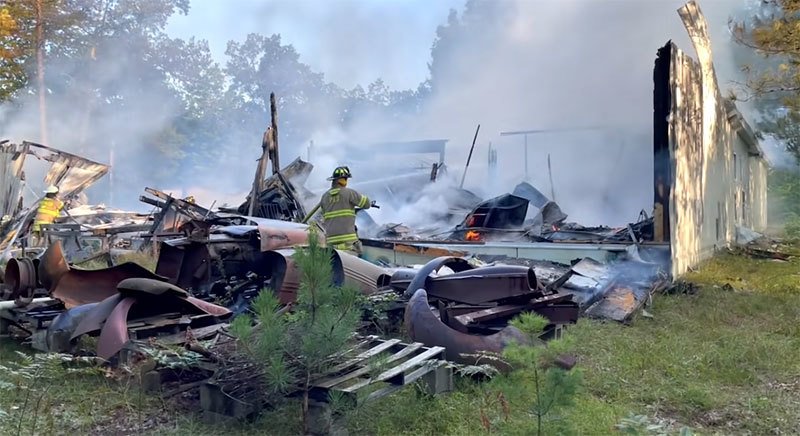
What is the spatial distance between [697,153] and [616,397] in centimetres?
827

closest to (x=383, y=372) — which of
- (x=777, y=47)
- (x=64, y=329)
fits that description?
(x=64, y=329)

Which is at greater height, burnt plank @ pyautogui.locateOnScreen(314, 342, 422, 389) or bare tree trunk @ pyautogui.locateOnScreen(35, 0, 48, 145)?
bare tree trunk @ pyautogui.locateOnScreen(35, 0, 48, 145)

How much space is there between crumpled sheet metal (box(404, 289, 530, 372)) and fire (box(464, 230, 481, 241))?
6979 mm

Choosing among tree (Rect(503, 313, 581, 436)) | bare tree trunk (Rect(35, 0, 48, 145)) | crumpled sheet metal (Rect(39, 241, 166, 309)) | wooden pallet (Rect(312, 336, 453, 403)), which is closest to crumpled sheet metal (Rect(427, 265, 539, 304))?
wooden pallet (Rect(312, 336, 453, 403))

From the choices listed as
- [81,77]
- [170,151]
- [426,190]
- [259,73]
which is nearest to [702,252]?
[426,190]

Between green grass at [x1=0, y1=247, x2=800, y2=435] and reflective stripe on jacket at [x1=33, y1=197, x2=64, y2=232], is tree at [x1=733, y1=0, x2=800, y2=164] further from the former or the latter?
reflective stripe on jacket at [x1=33, y1=197, x2=64, y2=232]

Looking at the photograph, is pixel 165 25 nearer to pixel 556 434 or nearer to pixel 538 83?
pixel 538 83

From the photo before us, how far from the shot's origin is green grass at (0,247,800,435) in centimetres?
352

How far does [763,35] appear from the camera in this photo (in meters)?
8.79

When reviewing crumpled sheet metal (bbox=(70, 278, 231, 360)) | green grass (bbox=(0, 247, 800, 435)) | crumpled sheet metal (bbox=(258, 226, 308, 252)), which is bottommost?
green grass (bbox=(0, 247, 800, 435))

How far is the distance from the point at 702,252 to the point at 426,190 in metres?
6.42

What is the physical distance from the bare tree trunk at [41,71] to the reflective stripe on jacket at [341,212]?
68.2ft

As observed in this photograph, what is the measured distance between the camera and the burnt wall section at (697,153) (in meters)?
9.36

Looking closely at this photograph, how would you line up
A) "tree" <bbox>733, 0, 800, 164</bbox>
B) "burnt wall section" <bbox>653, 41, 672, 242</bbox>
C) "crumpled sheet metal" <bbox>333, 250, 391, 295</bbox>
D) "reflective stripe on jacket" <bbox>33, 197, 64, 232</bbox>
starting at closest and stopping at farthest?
"crumpled sheet metal" <bbox>333, 250, 391, 295</bbox>
"tree" <bbox>733, 0, 800, 164</bbox>
"burnt wall section" <bbox>653, 41, 672, 242</bbox>
"reflective stripe on jacket" <bbox>33, 197, 64, 232</bbox>
